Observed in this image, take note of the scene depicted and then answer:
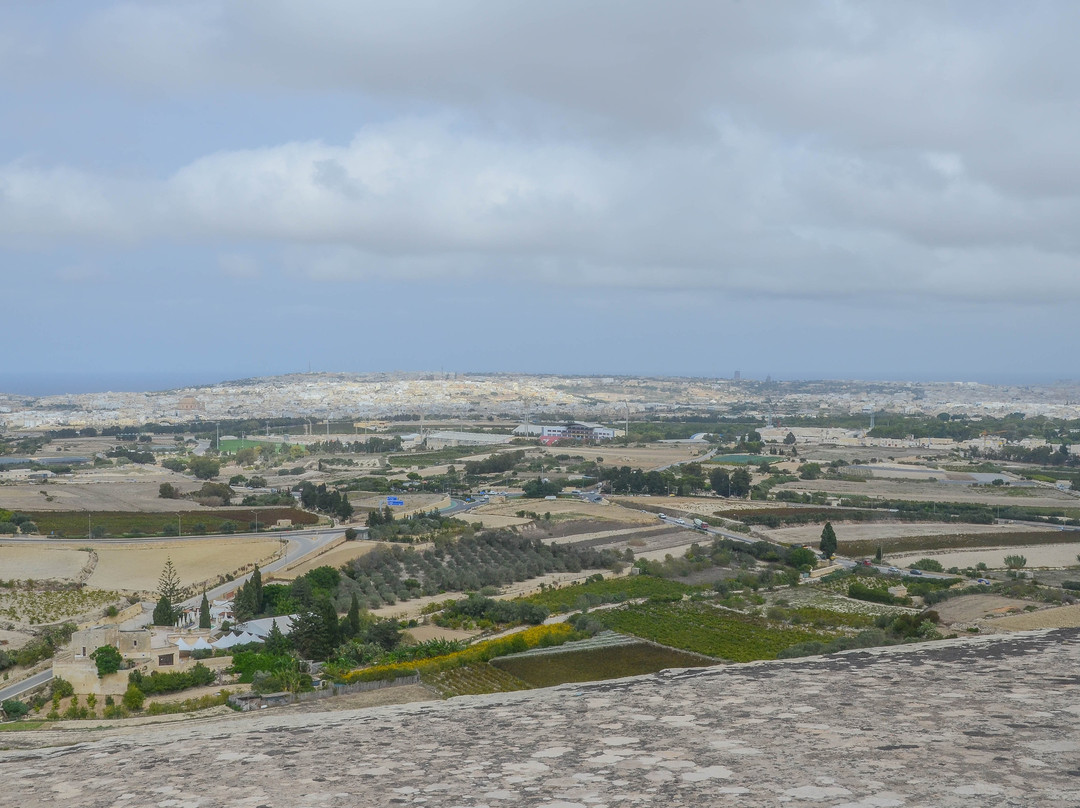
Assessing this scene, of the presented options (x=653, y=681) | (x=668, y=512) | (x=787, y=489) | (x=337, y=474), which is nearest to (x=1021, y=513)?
(x=787, y=489)

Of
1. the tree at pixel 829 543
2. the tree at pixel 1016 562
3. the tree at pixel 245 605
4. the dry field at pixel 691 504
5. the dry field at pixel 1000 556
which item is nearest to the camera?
the tree at pixel 245 605

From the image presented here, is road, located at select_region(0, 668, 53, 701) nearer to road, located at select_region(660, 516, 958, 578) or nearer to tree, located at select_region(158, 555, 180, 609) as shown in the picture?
tree, located at select_region(158, 555, 180, 609)

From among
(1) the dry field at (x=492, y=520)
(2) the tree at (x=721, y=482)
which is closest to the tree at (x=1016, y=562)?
(1) the dry field at (x=492, y=520)

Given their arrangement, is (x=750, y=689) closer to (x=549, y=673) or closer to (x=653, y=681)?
(x=653, y=681)

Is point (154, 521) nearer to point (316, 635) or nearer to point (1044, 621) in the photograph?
point (316, 635)

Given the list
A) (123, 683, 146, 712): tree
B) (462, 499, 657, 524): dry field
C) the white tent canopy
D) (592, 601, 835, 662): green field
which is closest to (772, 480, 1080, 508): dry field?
(462, 499, 657, 524): dry field

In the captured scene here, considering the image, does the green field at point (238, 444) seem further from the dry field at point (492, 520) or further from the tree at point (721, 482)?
the dry field at point (492, 520)
